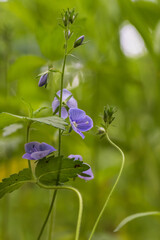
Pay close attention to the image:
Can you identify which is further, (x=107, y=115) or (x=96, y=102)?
(x=96, y=102)

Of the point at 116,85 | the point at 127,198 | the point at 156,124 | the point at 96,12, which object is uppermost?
the point at 96,12

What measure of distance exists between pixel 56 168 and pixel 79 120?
0.25ft

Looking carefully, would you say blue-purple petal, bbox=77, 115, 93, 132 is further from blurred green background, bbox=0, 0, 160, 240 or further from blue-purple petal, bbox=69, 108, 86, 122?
blurred green background, bbox=0, 0, 160, 240

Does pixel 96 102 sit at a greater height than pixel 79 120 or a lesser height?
greater

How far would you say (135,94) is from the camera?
1.84m

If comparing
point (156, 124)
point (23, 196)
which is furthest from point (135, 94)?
point (23, 196)

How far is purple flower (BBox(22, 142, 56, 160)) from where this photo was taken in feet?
1.59

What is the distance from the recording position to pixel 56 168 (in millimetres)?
497

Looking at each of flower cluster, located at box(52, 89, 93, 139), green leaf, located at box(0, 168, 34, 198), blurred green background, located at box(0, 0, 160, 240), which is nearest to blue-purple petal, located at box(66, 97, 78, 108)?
flower cluster, located at box(52, 89, 93, 139)

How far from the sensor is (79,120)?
53cm

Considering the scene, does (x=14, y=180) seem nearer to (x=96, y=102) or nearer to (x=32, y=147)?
(x=32, y=147)

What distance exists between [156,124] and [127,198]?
9.9 inches

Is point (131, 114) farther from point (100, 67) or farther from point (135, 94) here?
point (135, 94)

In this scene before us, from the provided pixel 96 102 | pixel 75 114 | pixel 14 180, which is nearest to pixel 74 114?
pixel 75 114
